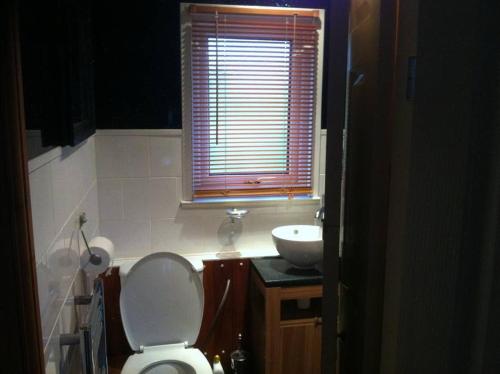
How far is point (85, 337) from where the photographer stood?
47.3 inches

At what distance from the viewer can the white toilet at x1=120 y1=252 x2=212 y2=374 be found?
2.29 m

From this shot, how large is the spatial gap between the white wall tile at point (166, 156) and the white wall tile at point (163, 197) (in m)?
0.05

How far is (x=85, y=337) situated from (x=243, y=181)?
1672mm

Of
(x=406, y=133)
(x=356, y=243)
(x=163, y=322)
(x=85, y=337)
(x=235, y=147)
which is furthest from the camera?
(x=235, y=147)

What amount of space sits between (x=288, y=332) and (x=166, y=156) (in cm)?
120

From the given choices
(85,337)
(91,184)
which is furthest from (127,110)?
(85,337)

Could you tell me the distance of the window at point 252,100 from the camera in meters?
2.56

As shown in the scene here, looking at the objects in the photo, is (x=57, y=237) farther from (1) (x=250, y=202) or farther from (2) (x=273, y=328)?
(1) (x=250, y=202)

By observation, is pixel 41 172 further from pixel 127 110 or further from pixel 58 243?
pixel 127 110

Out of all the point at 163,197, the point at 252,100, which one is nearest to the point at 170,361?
the point at 163,197

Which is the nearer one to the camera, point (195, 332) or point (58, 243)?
point (58, 243)

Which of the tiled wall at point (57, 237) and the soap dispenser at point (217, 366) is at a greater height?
the tiled wall at point (57, 237)

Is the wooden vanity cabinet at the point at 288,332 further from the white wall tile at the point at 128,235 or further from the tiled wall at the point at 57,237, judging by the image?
the tiled wall at the point at 57,237

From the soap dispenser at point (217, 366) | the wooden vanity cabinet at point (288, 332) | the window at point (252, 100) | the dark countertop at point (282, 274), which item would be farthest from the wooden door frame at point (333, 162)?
the window at point (252, 100)
